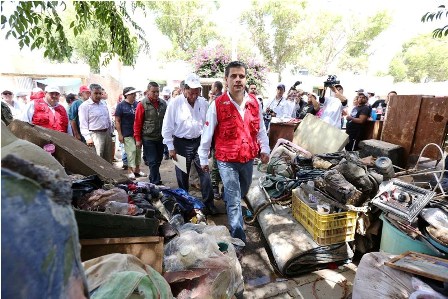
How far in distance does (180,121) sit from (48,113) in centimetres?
249

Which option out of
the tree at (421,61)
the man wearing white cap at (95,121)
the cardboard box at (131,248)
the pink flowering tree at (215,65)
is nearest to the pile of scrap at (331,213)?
the cardboard box at (131,248)

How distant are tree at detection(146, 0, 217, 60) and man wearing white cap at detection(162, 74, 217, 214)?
75.0 ft

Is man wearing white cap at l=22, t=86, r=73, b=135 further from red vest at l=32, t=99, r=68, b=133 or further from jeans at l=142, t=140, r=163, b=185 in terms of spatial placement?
jeans at l=142, t=140, r=163, b=185

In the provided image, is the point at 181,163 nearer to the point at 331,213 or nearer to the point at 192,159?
the point at 192,159

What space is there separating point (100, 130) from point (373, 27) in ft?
109

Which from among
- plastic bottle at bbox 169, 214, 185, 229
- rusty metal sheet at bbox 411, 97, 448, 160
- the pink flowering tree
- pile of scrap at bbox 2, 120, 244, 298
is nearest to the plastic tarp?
Answer: pile of scrap at bbox 2, 120, 244, 298

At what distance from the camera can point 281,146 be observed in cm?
516

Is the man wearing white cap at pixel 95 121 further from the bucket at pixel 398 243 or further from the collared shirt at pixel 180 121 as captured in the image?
the bucket at pixel 398 243

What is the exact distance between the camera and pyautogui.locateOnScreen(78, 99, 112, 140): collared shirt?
529 centimetres

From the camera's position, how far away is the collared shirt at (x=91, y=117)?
5289 millimetres

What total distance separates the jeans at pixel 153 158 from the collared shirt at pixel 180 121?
87 centimetres

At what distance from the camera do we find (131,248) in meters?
2.00

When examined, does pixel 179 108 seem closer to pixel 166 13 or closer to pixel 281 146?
pixel 281 146

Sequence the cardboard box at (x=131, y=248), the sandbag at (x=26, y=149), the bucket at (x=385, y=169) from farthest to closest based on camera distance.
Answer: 1. the bucket at (x=385, y=169)
2. the cardboard box at (x=131, y=248)
3. the sandbag at (x=26, y=149)
